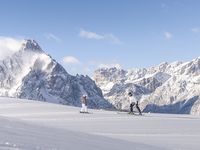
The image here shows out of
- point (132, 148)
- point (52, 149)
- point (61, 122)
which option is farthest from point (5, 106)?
point (52, 149)

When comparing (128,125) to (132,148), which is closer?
(132,148)

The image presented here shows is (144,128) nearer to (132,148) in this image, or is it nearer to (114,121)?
(114,121)

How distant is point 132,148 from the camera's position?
45.6 feet

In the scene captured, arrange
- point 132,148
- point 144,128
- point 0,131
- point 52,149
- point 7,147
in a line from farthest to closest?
point 144,128 < point 132,148 < point 0,131 < point 52,149 < point 7,147

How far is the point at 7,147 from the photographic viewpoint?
9023 mm

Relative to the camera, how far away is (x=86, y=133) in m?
17.7

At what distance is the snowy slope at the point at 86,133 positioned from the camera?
11.1m

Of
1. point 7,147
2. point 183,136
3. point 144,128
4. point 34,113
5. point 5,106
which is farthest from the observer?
point 5,106

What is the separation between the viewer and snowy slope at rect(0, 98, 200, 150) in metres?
11.1

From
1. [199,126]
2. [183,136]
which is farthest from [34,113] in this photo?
[183,136]

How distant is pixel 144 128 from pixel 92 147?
1318 centimetres

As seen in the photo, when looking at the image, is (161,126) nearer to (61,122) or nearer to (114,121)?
(114,121)

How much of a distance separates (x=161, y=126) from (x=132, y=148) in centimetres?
1261

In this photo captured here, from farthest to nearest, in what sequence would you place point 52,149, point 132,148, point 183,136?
point 183,136, point 132,148, point 52,149
